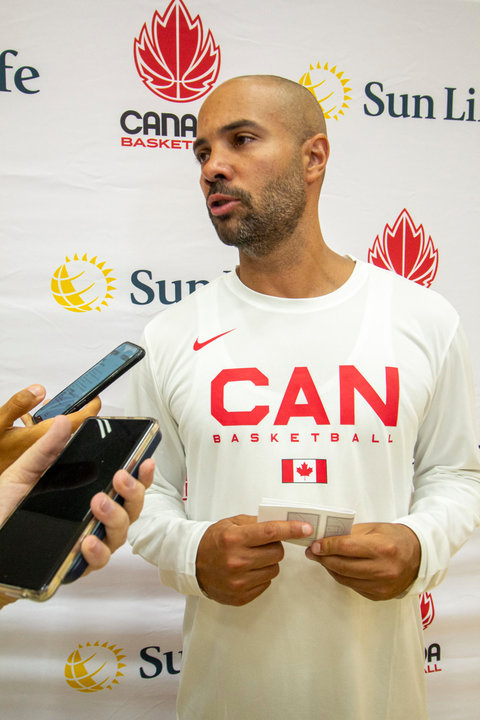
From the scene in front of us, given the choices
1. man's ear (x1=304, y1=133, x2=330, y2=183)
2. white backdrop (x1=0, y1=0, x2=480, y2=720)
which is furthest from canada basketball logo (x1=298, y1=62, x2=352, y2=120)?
man's ear (x1=304, y1=133, x2=330, y2=183)

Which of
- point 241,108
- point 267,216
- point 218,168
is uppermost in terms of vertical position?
point 241,108

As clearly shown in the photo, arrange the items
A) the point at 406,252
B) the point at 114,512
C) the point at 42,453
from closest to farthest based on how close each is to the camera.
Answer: the point at 114,512 < the point at 42,453 < the point at 406,252

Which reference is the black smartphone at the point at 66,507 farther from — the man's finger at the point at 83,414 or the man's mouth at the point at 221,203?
the man's mouth at the point at 221,203

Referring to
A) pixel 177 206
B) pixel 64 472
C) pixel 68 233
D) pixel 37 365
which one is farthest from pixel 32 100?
pixel 64 472

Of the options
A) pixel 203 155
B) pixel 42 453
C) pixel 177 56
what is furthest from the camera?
pixel 177 56

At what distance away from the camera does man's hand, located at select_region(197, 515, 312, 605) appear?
3.23 feet

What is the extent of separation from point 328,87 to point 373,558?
142 cm

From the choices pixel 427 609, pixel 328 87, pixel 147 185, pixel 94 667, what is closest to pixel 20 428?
pixel 147 185

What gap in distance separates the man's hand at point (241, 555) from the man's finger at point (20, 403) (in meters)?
0.42

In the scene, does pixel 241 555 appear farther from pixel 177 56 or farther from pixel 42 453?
pixel 177 56

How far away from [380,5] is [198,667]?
6.38 ft

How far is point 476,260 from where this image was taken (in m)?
1.85

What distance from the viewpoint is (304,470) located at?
1138mm

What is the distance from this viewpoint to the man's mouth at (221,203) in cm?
125
